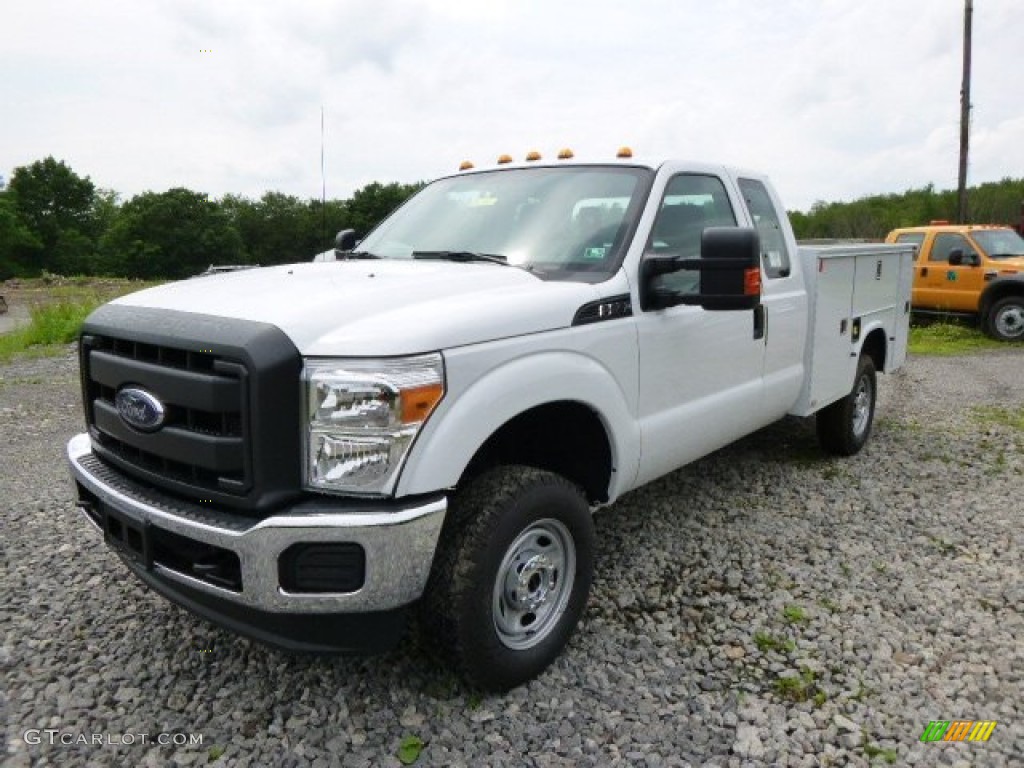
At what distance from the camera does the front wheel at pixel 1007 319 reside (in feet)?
39.9

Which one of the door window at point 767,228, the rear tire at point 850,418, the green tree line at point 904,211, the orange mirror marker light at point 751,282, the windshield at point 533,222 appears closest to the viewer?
the orange mirror marker light at point 751,282

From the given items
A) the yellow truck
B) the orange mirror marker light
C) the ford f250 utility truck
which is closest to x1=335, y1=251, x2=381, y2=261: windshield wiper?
the ford f250 utility truck

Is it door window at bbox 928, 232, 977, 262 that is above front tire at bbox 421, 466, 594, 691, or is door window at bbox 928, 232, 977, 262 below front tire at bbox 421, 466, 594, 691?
above

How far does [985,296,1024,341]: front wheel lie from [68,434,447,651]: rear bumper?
41.6 ft

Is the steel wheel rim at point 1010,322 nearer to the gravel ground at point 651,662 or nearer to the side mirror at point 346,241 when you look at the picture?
the gravel ground at point 651,662

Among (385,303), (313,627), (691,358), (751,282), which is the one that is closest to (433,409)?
(385,303)

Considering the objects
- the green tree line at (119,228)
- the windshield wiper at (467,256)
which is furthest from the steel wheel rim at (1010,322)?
the green tree line at (119,228)

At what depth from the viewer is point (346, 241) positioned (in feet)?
15.2

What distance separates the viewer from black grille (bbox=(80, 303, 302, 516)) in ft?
7.48

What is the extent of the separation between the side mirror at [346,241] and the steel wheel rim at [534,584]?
2368 millimetres

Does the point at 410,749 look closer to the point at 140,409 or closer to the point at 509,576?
the point at 509,576

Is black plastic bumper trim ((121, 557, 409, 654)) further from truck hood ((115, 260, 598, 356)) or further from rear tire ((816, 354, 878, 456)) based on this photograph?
rear tire ((816, 354, 878, 456))

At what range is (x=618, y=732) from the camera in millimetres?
2641

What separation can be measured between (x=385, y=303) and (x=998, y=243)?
13.1 metres
